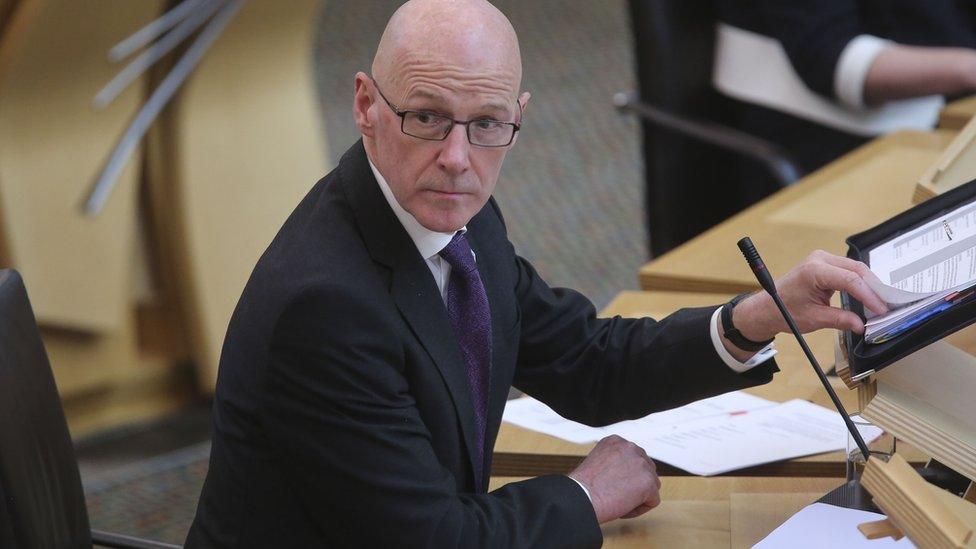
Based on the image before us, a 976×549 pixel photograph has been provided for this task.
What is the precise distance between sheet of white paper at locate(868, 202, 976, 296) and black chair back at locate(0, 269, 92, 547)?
0.88 meters

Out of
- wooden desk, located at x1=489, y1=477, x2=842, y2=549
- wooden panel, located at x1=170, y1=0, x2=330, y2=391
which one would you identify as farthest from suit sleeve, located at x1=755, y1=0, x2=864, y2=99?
wooden desk, located at x1=489, y1=477, x2=842, y2=549

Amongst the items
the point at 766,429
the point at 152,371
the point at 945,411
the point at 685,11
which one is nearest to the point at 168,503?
the point at 152,371

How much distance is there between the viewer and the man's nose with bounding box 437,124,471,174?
1206mm

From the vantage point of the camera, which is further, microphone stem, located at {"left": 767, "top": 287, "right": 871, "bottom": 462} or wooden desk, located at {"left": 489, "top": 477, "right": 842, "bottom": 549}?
wooden desk, located at {"left": 489, "top": 477, "right": 842, "bottom": 549}

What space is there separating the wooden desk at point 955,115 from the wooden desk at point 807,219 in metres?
0.12

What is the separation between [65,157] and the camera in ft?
10.0

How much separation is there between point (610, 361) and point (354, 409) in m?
0.43

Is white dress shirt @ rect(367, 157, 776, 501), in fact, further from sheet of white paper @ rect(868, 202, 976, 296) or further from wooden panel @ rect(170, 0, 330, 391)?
wooden panel @ rect(170, 0, 330, 391)

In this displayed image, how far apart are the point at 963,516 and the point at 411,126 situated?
1.81ft

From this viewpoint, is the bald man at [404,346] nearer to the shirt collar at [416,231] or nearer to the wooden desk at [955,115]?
the shirt collar at [416,231]

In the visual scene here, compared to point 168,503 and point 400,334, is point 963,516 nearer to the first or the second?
point 400,334

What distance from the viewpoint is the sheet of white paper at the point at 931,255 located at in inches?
49.1

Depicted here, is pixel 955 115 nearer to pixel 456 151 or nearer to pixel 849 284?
pixel 849 284

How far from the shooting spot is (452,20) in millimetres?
1212
